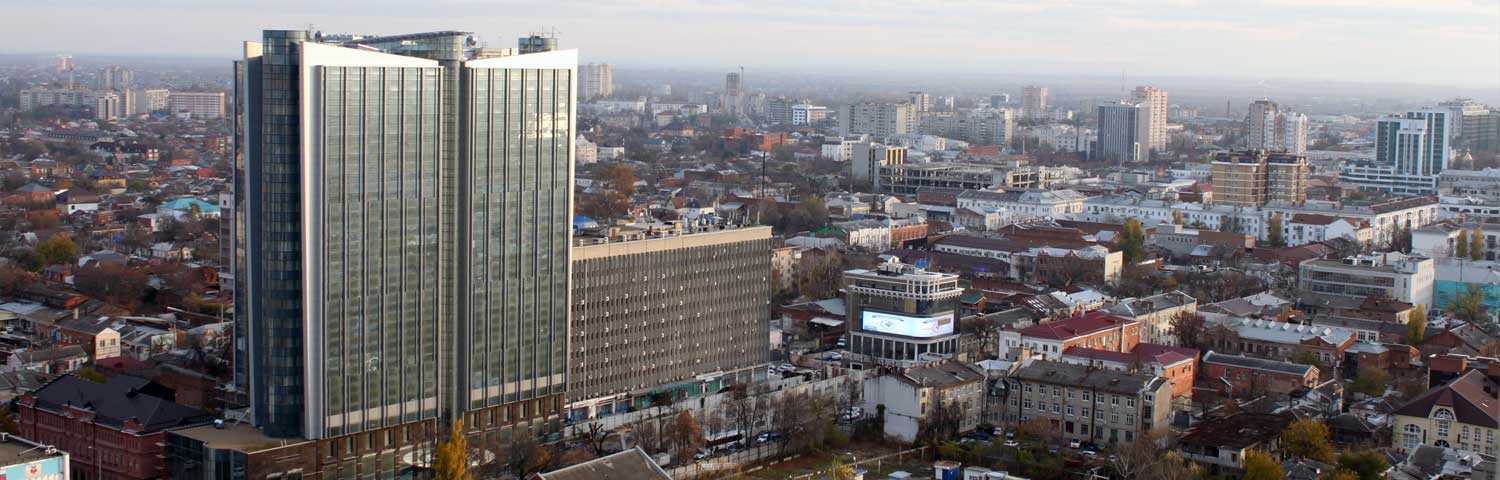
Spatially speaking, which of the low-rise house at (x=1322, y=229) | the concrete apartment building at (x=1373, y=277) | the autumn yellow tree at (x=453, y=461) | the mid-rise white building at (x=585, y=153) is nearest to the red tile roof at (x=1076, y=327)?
the concrete apartment building at (x=1373, y=277)

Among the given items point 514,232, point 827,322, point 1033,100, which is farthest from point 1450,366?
point 1033,100

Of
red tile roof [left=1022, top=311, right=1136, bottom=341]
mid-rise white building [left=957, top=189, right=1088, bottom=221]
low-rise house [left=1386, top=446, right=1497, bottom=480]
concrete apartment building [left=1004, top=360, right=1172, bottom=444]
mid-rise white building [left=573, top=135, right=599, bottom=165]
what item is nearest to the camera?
low-rise house [left=1386, top=446, right=1497, bottom=480]

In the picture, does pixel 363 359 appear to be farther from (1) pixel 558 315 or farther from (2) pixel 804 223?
(2) pixel 804 223

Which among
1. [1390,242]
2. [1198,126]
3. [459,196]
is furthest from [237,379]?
[1198,126]

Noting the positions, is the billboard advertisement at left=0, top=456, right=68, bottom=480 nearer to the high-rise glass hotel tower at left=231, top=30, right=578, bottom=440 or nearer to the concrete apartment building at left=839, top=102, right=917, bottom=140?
the high-rise glass hotel tower at left=231, top=30, right=578, bottom=440

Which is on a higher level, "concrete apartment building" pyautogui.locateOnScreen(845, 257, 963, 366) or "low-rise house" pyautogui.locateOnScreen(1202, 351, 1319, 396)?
"concrete apartment building" pyautogui.locateOnScreen(845, 257, 963, 366)

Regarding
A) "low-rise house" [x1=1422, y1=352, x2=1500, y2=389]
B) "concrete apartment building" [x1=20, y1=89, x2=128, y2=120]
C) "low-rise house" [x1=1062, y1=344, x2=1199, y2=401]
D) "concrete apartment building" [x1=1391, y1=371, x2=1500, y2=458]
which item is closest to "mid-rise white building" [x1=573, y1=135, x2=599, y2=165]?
"concrete apartment building" [x1=20, y1=89, x2=128, y2=120]

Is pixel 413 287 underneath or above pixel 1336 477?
above
